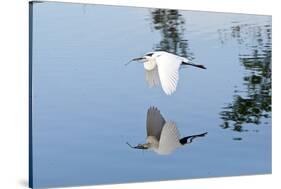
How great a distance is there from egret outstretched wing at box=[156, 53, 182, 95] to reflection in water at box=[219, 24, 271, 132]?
0.58 meters

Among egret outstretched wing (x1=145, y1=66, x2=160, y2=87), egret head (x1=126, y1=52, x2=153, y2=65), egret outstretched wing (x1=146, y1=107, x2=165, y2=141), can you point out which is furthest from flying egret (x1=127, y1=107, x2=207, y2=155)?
egret head (x1=126, y1=52, x2=153, y2=65)

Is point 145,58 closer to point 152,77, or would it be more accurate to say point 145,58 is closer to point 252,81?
point 152,77

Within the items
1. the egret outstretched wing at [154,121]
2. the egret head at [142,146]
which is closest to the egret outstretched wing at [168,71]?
the egret outstretched wing at [154,121]

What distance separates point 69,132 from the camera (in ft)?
21.5

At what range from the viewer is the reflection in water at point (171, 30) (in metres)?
6.95

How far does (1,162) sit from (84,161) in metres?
0.72

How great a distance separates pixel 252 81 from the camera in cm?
747

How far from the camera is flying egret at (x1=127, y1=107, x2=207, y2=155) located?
6902 millimetres

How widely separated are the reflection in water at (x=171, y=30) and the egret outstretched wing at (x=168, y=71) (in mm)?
77

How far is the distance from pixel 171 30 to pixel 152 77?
49 cm

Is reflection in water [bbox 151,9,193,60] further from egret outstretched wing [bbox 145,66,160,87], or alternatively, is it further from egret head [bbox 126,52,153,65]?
egret outstretched wing [bbox 145,66,160,87]

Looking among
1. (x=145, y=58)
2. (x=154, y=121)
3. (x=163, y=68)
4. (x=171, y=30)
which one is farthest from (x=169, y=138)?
(x=171, y=30)

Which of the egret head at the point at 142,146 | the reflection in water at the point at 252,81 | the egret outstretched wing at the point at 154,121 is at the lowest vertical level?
the egret head at the point at 142,146

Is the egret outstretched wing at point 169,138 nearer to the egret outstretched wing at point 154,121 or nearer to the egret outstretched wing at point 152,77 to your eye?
the egret outstretched wing at point 154,121
